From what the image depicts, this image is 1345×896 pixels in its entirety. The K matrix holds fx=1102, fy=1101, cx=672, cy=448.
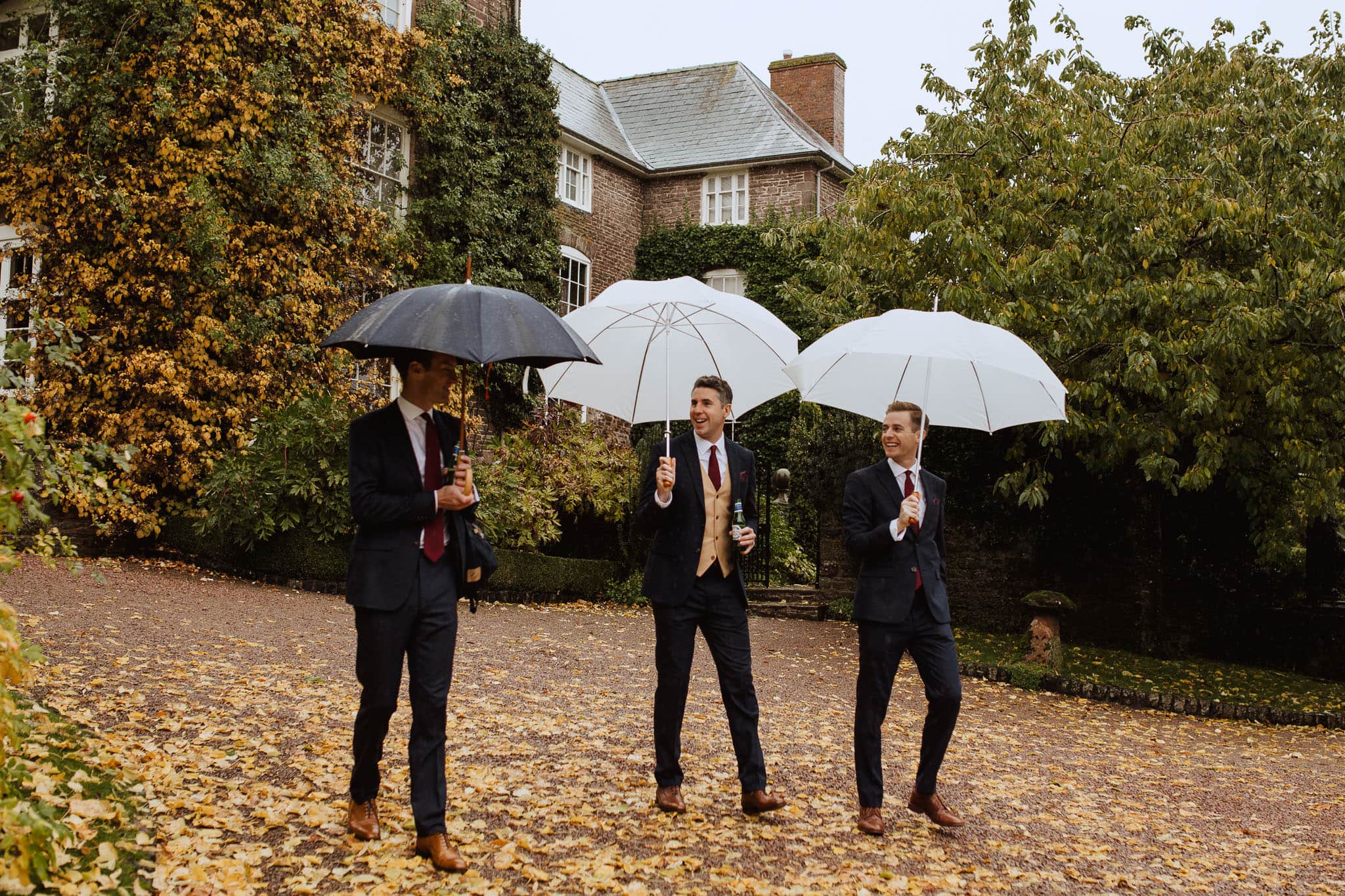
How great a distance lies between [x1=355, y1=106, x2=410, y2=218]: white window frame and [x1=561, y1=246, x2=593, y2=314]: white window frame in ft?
14.8

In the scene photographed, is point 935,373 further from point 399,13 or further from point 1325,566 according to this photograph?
point 399,13

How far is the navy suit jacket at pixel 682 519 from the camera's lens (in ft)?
16.4

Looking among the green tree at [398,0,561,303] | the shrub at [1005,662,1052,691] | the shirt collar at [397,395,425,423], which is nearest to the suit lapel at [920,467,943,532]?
the shirt collar at [397,395,425,423]

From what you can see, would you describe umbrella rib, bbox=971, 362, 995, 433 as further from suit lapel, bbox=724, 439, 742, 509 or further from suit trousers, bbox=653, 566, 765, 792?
suit trousers, bbox=653, 566, 765, 792

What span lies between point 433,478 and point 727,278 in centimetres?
1936

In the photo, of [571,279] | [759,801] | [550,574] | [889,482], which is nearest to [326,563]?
[550,574]

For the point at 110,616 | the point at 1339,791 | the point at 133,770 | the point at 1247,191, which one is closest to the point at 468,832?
the point at 133,770

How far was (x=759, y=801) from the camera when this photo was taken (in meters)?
5.04

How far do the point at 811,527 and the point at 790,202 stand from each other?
833 cm

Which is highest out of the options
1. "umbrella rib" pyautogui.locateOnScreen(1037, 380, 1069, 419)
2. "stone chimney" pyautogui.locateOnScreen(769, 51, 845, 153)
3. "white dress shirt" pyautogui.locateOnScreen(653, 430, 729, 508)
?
"stone chimney" pyautogui.locateOnScreen(769, 51, 845, 153)

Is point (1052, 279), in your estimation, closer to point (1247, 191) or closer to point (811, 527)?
point (1247, 191)

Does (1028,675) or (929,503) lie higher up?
(929,503)

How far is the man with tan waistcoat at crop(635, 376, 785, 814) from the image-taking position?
502 cm

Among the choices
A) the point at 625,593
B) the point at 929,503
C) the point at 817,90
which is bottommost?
the point at 625,593
